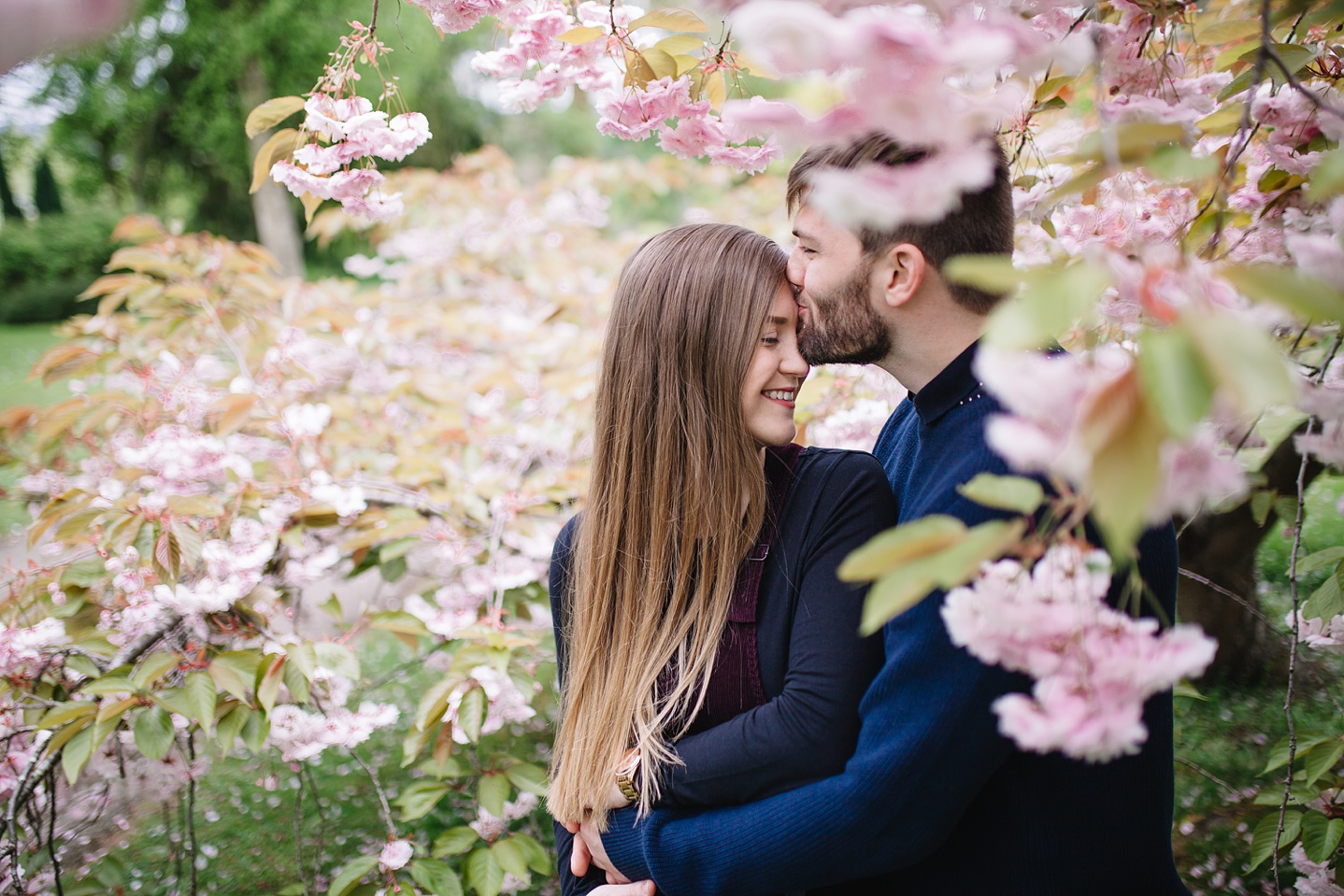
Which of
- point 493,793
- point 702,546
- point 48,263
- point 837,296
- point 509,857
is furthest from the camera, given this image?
point 48,263

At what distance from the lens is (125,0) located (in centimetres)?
56

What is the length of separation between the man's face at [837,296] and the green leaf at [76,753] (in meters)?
1.60

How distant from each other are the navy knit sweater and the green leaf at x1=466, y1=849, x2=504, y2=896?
0.69 m

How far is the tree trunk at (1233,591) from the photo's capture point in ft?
9.53

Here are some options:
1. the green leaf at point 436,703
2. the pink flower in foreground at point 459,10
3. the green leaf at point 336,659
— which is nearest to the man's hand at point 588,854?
the green leaf at point 436,703

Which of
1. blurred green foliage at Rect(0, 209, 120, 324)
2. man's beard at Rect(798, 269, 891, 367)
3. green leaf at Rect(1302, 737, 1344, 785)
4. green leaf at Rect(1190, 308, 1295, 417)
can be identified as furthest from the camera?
blurred green foliage at Rect(0, 209, 120, 324)

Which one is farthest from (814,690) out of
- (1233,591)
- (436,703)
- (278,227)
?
(278,227)

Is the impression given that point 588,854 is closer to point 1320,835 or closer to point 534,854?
point 534,854

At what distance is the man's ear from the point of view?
4.00 feet

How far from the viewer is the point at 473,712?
173 centimetres

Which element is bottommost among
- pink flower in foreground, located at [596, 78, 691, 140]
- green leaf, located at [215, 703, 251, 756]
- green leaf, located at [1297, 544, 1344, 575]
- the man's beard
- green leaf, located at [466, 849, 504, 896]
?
green leaf, located at [466, 849, 504, 896]

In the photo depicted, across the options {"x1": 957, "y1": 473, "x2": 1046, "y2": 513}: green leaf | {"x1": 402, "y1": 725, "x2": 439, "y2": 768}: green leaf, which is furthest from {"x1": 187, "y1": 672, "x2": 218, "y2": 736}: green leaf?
{"x1": 957, "y1": 473, "x2": 1046, "y2": 513}: green leaf

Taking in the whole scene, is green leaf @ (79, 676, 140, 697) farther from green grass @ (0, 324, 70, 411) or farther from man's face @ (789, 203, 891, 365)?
green grass @ (0, 324, 70, 411)

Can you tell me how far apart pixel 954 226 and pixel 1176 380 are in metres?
0.80
